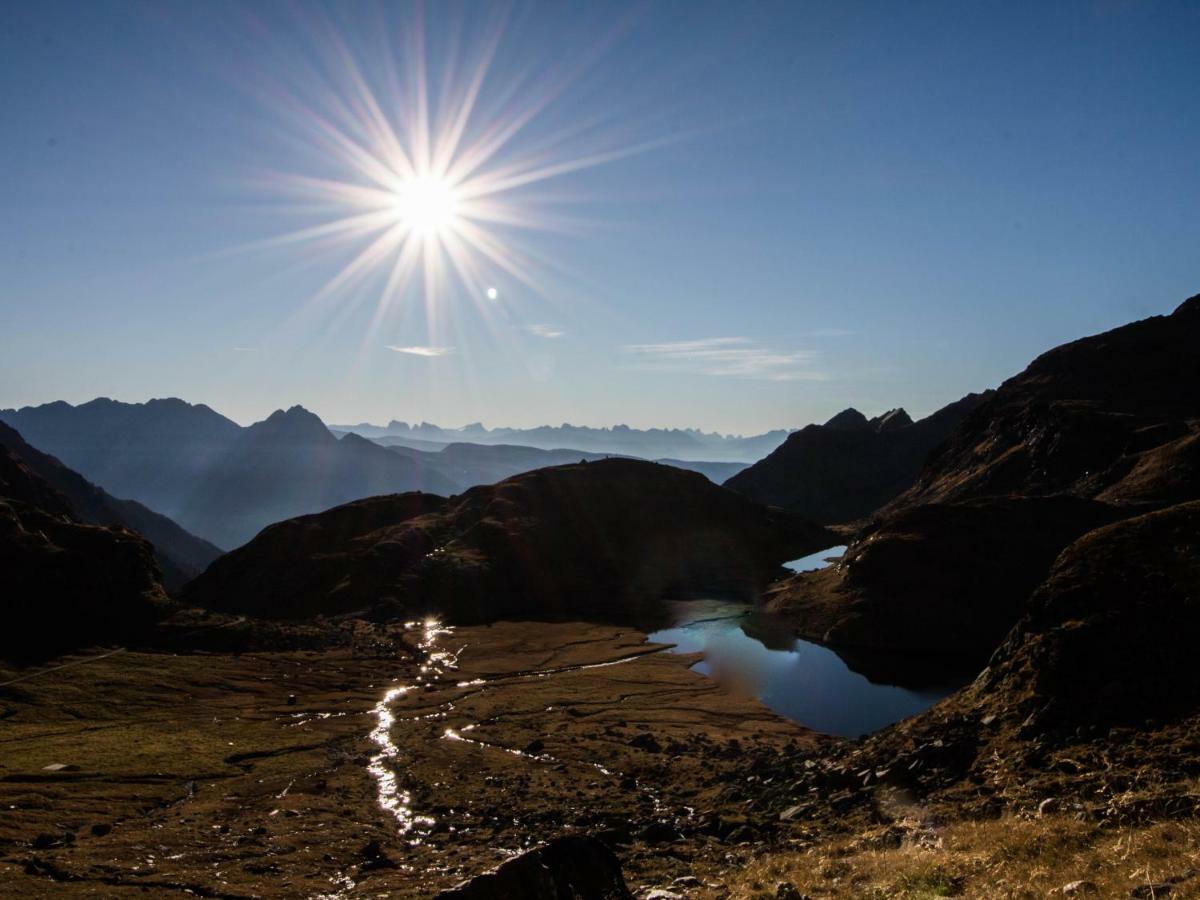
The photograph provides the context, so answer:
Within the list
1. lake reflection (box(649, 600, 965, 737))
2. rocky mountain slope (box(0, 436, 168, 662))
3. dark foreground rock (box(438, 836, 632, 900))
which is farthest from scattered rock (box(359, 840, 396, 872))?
rocky mountain slope (box(0, 436, 168, 662))

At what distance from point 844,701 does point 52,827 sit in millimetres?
85978

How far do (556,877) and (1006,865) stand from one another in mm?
12139

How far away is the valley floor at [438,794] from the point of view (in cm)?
2233

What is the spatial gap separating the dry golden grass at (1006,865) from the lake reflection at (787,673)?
60.8 m

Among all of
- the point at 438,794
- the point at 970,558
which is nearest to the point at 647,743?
the point at 438,794

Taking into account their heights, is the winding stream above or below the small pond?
above

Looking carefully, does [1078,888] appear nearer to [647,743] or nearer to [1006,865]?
[1006,865]

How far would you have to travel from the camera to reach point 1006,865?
747 inches

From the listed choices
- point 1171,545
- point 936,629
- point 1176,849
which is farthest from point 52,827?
point 936,629

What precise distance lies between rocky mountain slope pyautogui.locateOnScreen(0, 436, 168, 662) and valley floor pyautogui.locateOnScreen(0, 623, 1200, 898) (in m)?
8.66

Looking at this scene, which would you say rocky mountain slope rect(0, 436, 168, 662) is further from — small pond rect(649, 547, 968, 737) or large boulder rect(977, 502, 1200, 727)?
large boulder rect(977, 502, 1200, 727)

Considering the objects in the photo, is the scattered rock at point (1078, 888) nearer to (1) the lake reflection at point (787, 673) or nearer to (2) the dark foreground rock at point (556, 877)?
(2) the dark foreground rock at point (556, 877)

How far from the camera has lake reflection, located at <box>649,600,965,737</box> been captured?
294ft

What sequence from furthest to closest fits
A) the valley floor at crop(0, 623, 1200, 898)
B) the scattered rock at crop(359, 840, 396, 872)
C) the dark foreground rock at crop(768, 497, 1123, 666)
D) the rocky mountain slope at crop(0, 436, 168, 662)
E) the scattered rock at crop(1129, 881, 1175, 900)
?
the dark foreground rock at crop(768, 497, 1123, 666), the rocky mountain slope at crop(0, 436, 168, 662), the scattered rock at crop(359, 840, 396, 872), the valley floor at crop(0, 623, 1200, 898), the scattered rock at crop(1129, 881, 1175, 900)
